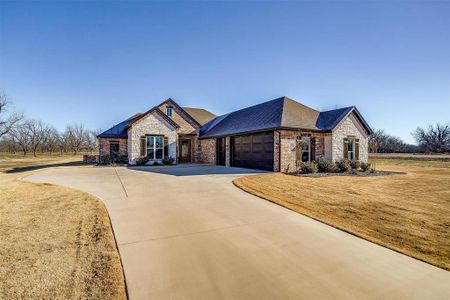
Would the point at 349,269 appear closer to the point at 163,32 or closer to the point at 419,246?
the point at 419,246

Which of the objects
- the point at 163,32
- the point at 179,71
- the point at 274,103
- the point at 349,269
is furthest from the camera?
the point at 274,103

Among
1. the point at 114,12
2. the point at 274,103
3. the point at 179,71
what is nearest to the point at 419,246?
the point at 114,12

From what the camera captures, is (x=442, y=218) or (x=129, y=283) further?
(x=442, y=218)

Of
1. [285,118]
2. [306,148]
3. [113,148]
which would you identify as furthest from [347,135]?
[113,148]

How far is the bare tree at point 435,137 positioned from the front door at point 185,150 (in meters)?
63.6

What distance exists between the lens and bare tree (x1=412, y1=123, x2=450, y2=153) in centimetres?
5466

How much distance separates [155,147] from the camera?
1953 centimetres

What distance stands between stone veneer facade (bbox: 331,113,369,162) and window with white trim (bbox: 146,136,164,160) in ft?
47.7

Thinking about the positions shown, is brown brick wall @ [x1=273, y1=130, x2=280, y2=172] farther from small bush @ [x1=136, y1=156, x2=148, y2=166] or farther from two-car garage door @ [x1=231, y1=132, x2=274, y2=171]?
small bush @ [x1=136, y1=156, x2=148, y2=166]

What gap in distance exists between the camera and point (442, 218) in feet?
16.9

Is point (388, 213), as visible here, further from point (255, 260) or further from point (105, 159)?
point (105, 159)

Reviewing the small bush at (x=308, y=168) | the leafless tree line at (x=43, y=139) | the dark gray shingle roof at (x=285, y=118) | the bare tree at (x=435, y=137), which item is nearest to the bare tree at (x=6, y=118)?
the leafless tree line at (x=43, y=139)

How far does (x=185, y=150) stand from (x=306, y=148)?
12533 mm

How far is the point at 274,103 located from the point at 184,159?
10.8 m
